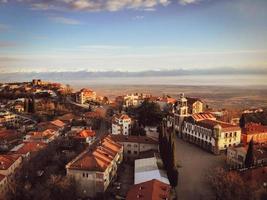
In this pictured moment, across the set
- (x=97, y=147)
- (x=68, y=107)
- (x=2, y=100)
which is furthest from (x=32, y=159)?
(x=2, y=100)

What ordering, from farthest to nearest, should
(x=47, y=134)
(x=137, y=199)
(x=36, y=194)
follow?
(x=47, y=134), (x=36, y=194), (x=137, y=199)

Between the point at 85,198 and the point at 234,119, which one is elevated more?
the point at 234,119

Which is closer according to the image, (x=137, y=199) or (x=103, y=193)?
(x=137, y=199)

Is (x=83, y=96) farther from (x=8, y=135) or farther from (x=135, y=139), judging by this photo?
(x=135, y=139)

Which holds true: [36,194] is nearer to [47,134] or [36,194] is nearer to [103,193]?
[103,193]

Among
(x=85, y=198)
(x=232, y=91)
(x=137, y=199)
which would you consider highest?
(x=232, y=91)

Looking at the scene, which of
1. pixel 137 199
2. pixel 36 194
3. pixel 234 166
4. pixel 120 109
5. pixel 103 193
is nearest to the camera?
pixel 137 199
